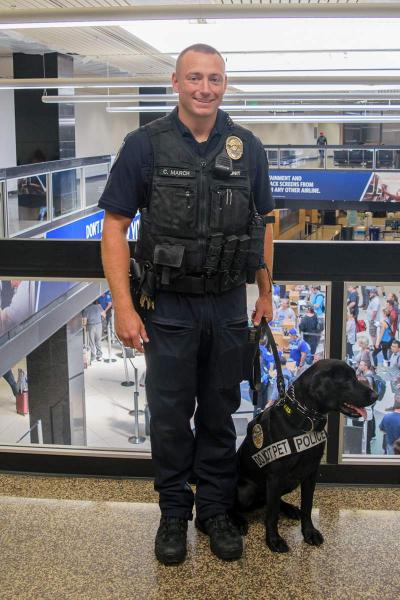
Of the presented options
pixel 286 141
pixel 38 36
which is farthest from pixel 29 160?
pixel 286 141

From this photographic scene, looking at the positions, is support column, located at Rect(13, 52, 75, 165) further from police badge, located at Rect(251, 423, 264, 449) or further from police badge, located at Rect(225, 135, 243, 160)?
police badge, located at Rect(251, 423, 264, 449)

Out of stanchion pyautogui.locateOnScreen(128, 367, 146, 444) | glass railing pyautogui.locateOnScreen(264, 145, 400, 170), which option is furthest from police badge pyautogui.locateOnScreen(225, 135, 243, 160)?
glass railing pyautogui.locateOnScreen(264, 145, 400, 170)

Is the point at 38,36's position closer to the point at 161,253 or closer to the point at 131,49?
the point at 131,49

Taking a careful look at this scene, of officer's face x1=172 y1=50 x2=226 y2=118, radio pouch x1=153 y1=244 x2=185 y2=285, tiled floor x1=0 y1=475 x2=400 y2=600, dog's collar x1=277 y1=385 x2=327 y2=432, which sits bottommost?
tiled floor x1=0 y1=475 x2=400 y2=600

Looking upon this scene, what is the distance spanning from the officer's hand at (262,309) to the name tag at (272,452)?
36 cm

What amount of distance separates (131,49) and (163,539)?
27.7 ft

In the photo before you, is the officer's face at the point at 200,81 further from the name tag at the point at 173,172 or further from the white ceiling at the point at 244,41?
the white ceiling at the point at 244,41

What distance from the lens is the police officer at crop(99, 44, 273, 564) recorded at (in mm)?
1839

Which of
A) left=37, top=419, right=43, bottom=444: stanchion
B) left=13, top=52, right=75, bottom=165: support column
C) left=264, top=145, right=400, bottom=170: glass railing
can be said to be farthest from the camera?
left=264, top=145, right=400, bottom=170: glass railing

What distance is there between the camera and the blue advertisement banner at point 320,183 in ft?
46.5

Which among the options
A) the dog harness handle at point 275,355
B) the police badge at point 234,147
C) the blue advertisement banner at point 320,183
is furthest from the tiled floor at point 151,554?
the blue advertisement banner at point 320,183

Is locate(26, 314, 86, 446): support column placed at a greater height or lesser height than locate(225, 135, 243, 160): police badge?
lesser

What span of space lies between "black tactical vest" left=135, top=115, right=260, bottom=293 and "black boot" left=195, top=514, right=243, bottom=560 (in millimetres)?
651

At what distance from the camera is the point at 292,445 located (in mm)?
1930
